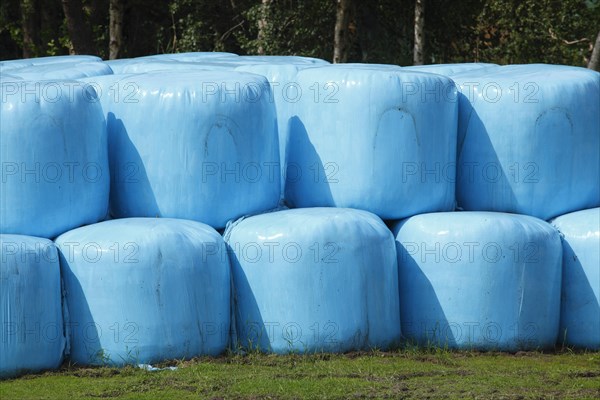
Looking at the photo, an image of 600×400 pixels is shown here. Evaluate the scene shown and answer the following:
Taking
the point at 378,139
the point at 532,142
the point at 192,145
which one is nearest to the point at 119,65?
the point at 192,145

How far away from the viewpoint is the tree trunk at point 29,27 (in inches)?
831

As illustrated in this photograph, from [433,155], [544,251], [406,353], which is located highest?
[433,155]

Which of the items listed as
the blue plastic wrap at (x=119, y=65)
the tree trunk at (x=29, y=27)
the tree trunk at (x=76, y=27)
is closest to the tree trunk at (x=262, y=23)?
the tree trunk at (x=76, y=27)

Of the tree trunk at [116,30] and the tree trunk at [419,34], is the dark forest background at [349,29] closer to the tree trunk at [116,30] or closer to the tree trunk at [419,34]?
the tree trunk at [419,34]

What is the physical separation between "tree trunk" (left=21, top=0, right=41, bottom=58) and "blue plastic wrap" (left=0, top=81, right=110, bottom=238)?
47.3ft

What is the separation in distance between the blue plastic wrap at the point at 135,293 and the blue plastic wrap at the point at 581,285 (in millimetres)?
2469

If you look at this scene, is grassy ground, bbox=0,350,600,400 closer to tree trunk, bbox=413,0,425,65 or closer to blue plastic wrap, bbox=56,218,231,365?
blue plastic wrap, bbox=56,218,231,365

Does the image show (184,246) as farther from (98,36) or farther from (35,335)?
(98,36)

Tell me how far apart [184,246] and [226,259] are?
1.19ft

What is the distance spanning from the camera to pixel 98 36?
22.6 metres

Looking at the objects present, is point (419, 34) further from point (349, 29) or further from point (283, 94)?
point (283, 94)

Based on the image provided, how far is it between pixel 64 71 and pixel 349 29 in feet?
42.6

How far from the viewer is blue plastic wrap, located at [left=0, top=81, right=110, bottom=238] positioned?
6816 millimetres

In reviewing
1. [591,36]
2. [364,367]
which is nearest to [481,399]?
[364,367]
